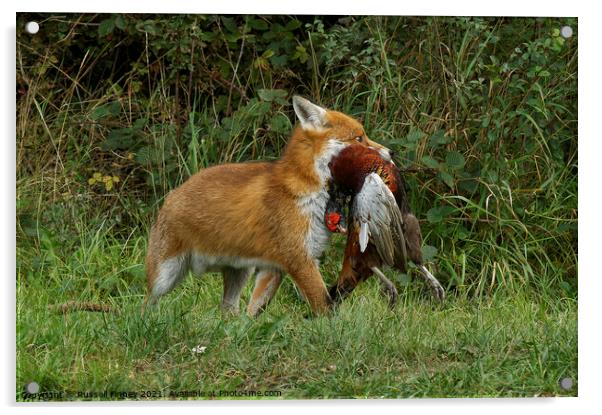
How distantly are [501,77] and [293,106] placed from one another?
1.23m

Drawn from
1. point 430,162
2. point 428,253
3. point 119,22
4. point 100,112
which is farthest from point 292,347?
point 119,22

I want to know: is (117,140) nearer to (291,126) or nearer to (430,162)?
(291,126)

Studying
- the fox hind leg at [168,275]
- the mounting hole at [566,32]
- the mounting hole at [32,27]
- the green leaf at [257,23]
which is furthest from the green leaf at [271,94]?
the mounting hole at [566,32]

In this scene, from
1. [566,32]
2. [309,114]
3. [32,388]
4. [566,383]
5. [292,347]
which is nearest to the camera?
[32,388]

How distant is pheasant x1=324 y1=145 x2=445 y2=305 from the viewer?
7297 millimetres

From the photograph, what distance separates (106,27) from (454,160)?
6.87 ft

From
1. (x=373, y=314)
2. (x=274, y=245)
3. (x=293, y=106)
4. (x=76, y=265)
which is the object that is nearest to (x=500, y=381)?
(x=373, y=314)

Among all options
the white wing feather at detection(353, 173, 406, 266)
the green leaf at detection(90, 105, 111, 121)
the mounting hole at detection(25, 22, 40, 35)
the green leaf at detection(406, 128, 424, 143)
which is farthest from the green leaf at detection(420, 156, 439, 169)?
the mounting hole at detection(25, 22, 40, 35)

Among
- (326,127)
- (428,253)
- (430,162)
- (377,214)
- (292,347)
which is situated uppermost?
(326,127)

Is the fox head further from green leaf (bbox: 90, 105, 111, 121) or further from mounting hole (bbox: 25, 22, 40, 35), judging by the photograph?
mounting hole (bbox: 25, 22, 40, 35)

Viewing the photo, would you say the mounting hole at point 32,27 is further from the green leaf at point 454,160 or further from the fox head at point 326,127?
the green leaf at point 454,160

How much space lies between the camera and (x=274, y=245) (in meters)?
7.35

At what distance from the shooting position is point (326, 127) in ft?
24.4

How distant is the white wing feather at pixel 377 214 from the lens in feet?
23.9
